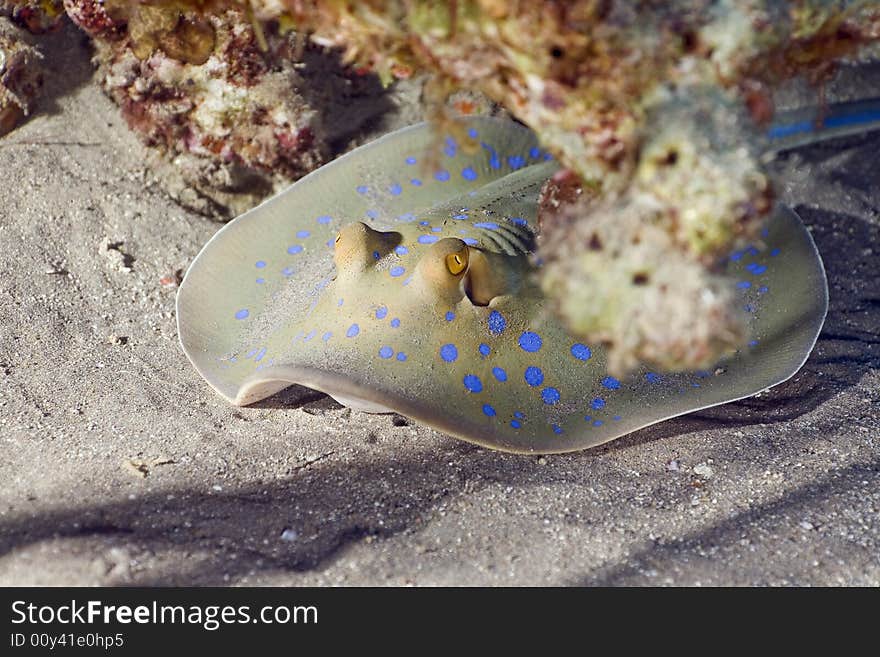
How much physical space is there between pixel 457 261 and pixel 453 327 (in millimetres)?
344

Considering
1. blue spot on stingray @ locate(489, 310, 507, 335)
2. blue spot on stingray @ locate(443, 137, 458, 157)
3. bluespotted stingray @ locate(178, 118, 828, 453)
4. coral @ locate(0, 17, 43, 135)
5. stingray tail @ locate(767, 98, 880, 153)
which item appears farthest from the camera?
blue spot on stingray @ locate(443, 137, 458, 157)

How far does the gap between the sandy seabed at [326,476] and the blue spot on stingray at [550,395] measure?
1.15 feet

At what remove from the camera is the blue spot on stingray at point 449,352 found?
346cm

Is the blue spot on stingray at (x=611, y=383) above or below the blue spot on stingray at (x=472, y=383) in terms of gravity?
below

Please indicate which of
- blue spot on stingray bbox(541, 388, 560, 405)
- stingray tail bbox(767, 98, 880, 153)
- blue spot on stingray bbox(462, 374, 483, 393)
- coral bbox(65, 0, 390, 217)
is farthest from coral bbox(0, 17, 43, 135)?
stingray tail bbox(767, 98, 880, 153)

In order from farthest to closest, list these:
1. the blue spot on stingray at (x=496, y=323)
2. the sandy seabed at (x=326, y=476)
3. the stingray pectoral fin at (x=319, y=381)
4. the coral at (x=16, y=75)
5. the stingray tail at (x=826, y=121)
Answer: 1. the coral at (x=16, y=75)
2. the blue spot on stingray at (x=496, y=323)
3. the stingray pectoral fin at (x=319, y=381)
4. the sandy seabed at (x=326, y=476)
5. the stingray tail at (x=826, y=121)

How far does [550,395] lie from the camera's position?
142 inches

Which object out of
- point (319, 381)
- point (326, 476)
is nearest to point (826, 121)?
point (319, 381)

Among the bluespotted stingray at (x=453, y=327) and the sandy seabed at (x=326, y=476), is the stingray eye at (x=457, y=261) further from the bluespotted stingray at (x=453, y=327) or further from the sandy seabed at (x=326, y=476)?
the sandy seabed at (x=326, y=476)

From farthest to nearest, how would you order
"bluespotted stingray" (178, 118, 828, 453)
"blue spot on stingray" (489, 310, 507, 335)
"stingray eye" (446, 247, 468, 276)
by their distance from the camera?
"blue spot on stingray" (489, 310, 507, 335) → "stingray eye" (446, 247, 468, 276) → "bluespotted stingray" (178, 118, 828, 453)

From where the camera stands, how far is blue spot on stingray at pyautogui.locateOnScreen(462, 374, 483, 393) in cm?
345

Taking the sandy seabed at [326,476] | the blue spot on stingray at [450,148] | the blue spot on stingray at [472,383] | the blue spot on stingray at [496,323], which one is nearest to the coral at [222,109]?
the sandy seabed at [326,476]

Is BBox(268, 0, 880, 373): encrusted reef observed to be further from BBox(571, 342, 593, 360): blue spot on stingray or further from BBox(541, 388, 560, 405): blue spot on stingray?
BBox(571, 342, 593, 360): blue spot on stingray

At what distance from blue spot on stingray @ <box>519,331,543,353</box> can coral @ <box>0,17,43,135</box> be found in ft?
14.6
